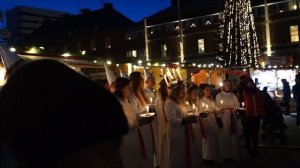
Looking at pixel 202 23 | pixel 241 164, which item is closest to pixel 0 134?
pixel 241 164

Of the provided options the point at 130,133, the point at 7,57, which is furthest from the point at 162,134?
the point at 7,57

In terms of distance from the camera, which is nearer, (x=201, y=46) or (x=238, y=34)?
(x=238, y=34)

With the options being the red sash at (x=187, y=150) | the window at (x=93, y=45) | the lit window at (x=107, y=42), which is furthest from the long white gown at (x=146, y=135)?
the window at (x=93, y=45)

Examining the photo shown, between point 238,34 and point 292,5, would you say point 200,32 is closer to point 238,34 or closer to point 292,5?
point 292,5

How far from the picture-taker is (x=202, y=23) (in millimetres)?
46938

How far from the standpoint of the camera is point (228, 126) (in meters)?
10.9

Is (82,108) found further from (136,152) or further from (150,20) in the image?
(150,20)

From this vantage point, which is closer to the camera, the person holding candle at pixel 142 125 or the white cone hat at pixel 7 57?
the white cone hat at pixel 7 57

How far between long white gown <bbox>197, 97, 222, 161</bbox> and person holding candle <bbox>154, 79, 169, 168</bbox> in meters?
2.05

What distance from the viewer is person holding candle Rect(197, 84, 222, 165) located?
35.0 feet

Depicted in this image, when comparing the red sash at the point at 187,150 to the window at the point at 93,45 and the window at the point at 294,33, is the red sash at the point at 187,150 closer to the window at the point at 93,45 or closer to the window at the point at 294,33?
the window at the point at 294,33

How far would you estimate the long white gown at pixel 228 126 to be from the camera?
10.8 m

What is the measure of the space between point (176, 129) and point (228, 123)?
2.74 metres

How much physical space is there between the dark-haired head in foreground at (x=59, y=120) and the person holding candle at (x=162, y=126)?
7485 mm
